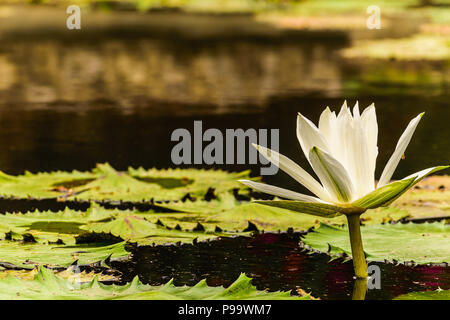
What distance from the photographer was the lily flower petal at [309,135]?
2219 millimetres

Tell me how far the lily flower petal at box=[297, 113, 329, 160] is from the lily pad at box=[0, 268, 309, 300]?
15.1 inches

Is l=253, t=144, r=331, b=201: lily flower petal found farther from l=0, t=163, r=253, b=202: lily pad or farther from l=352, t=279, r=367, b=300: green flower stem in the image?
l=0, t=163, r=253, b=202: lily pad

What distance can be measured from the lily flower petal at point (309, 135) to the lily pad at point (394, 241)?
70cm

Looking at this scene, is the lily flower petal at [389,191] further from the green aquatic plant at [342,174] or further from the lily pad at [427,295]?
the lily pad at [427,295]

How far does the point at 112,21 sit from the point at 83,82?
44.3ft

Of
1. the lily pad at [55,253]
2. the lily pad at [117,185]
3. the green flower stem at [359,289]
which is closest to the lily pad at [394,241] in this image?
the green flower stem at [359,289]

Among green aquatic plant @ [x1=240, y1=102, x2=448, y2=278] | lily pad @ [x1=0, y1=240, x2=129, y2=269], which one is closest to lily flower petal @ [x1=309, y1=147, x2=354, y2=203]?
green aquatic plant @ [x1=240, y1=102, x2=448, y2=278]

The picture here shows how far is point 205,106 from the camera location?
28.7 ft

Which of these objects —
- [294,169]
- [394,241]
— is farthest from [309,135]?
[394,241]

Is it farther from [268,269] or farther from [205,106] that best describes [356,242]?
[205,106]

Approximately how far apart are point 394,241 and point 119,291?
115cm

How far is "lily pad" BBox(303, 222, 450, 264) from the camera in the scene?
2836 mm
